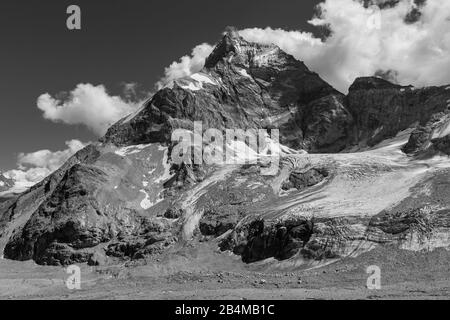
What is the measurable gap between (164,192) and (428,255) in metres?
84.0

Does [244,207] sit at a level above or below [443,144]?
below

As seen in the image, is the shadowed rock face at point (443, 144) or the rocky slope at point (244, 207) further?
the shadowed rock face at point (443, 144)

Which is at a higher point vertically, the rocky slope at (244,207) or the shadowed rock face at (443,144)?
the shadowed rock face at (443,144)

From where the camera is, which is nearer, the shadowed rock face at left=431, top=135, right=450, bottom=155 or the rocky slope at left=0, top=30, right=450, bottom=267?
the rocky slope at left=0, top=30, right=450, bottom=267

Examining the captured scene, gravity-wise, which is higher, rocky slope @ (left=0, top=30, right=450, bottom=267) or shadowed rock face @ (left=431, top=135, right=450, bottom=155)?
shadowed rock face @ (left=431, top=135, right=450, bottom=155)

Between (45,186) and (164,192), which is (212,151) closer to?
(164,192)

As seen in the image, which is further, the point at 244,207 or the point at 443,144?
the point at 443,144

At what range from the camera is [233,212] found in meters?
128

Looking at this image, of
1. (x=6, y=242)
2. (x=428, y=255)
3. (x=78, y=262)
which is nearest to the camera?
(x=428, y=255)

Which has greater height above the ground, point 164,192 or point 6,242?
point 164,192
